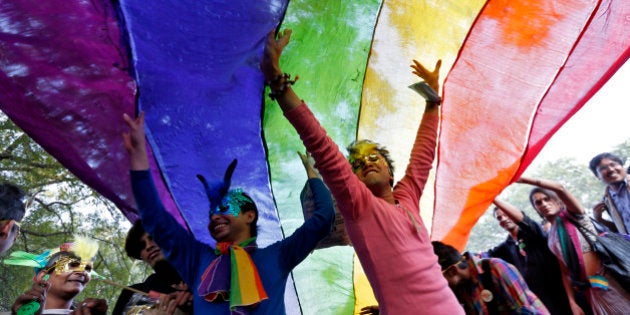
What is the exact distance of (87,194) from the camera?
943cm

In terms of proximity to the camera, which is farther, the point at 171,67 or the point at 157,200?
the point at 171,67

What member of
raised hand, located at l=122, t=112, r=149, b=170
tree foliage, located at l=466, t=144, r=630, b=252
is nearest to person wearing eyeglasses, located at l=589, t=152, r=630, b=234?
raised hand, located at l=122, t=112, r=149, b=170

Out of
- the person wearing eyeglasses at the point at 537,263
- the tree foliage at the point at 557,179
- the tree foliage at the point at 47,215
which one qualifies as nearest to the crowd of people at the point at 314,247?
the person wearing eyeglasses at the point at 537,263

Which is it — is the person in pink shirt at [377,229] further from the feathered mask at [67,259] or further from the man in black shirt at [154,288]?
the feathered mask at [67,259]

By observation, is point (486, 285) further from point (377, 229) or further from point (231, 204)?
point (231, 204)

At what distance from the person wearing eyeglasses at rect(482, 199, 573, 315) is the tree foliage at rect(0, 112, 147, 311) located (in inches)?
254

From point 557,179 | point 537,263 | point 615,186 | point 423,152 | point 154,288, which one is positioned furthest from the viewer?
point 557,179

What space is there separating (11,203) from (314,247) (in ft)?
4.93

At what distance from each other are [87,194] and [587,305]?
832 centimetres

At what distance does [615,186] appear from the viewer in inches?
166

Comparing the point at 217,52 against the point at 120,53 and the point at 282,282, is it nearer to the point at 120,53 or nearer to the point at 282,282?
the point at 120,53

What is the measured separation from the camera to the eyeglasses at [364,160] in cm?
233

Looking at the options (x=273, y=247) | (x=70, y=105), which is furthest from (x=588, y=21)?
(x=70, y=105)

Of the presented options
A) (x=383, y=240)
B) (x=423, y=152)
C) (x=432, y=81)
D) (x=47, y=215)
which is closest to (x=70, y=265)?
(x=383, y=240)
